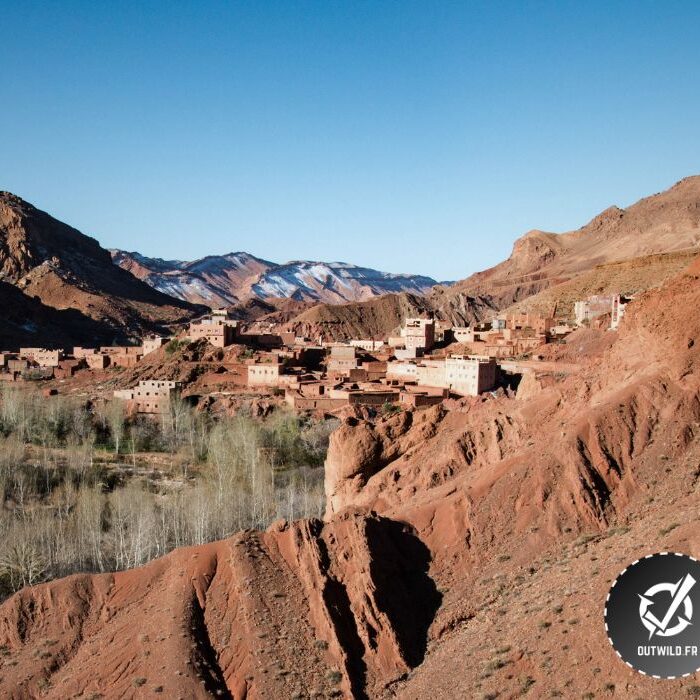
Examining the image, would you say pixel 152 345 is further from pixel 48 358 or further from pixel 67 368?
pixel 48 358

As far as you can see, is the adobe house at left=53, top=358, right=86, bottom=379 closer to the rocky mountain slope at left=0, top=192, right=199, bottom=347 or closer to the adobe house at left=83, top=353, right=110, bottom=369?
the adobe house at left=83, top=353, right=110, bottom=369

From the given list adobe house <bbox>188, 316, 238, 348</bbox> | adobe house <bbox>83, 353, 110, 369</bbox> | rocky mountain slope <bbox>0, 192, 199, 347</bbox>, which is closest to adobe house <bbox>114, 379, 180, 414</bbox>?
adobe house <bbox>188, 316, 238, 348</bbox>

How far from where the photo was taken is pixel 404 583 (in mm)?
13242

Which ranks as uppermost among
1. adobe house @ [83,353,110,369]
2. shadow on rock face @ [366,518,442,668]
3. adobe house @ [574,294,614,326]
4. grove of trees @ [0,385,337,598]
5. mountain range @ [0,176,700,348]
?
mountain range @ [0,176,700,348]

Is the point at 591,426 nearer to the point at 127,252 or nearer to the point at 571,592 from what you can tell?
the point at 571,592

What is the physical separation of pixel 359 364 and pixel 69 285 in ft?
183

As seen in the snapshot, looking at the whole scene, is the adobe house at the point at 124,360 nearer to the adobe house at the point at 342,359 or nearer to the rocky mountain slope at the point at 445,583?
the adobe house at the point at 342,359

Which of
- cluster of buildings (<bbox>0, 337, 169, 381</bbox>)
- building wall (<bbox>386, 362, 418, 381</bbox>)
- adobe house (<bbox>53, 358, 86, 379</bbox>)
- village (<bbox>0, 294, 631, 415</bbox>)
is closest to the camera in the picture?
village (<bbox>0, 294, 631, 415</bbox>)

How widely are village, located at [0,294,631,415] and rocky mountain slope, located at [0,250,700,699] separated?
18347 millimetres

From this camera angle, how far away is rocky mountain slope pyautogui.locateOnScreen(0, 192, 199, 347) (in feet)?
268

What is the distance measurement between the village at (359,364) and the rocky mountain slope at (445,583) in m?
18.3

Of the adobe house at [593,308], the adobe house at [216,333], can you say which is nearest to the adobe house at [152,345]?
the adobe house at [216,333]

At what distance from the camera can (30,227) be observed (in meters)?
99.8

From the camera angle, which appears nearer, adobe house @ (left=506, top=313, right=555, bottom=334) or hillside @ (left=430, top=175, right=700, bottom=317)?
adobe house @ (left=506, top=313, right=555, bottom=334)
